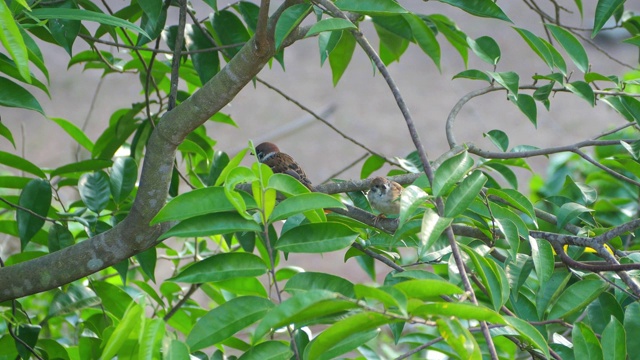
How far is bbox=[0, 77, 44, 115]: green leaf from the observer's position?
194 cm

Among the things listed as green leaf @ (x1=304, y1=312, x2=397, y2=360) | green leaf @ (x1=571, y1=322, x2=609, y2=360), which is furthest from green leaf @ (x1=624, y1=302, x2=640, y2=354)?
green leaf @ (x1=304, y1=312, x2=397, y2=360)

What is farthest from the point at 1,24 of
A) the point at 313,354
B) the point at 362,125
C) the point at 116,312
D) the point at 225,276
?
the point at 362,125

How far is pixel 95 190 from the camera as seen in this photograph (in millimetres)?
2381

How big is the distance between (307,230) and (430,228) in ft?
0.96

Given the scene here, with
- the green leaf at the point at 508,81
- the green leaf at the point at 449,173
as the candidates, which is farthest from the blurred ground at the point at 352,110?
the green leaf at the point at 449,173

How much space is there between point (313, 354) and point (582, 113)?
952cm

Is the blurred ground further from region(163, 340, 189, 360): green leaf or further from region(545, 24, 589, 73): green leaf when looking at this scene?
region(163, 340, 189, 360): green leaf

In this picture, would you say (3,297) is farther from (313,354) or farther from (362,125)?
(362,125)

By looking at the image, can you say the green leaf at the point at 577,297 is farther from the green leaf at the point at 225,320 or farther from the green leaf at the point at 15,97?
the green leaf at the point at 15,97

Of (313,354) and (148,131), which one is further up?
(148,131)

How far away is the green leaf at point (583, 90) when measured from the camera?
2.22 metres

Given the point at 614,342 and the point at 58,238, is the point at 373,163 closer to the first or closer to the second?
the point at 58,238

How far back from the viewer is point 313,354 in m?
1.33

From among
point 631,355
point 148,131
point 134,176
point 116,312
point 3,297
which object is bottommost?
point 631,355
